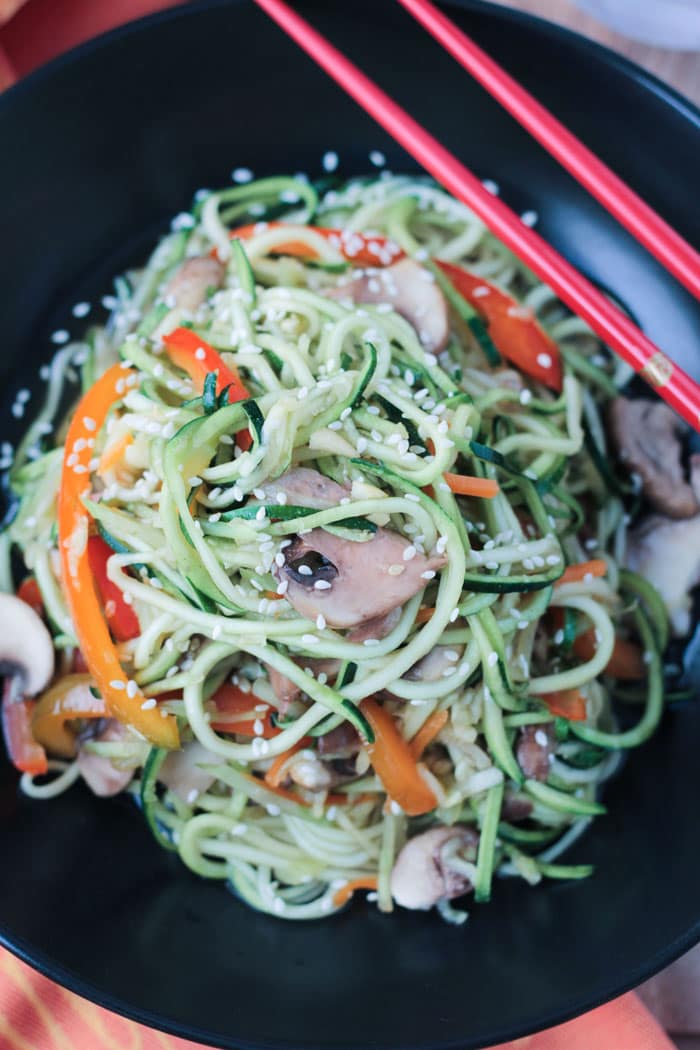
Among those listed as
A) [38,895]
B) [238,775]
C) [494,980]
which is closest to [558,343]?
[238,775]

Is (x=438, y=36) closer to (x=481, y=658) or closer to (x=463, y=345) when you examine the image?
(x=463, y=345)

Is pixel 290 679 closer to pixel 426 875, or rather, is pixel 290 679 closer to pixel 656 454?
pixel 426 875

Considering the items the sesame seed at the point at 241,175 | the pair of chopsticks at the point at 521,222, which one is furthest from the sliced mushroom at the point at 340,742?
the sesame seed at the point at 241,175

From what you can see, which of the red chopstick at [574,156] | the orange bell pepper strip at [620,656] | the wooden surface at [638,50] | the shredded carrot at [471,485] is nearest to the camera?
the shredded carrot at [471,485]

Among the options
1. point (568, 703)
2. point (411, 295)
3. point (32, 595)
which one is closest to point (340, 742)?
point (568, 703)

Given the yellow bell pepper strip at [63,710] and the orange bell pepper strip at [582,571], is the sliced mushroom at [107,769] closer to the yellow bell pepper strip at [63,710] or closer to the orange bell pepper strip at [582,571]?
the yellow bell pepper strip at [63,710]

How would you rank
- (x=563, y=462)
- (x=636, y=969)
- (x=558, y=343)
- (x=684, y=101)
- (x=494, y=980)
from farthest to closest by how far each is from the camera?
(x=558, y=343) < (x=684, y=101) < (x=563, y=462) < (x=494, y=980) < (x=636, y=969)

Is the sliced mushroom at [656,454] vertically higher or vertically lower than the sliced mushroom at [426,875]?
higher

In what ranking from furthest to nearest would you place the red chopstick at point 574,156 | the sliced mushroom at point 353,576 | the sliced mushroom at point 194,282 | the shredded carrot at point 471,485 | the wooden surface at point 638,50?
the wooden surface at point 638,50, the sliced mushroom at point 194,282, the red chopstick at point 574,156, the shredded carrot at point 471,485, the sliced mushroom at point 353,576
